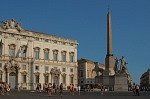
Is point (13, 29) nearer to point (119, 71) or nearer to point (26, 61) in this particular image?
point (26, 61)

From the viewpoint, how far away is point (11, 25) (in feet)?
204

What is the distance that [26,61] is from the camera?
63.1 m

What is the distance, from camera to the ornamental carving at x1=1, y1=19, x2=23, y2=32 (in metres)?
60.9

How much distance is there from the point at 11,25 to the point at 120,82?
930 inches

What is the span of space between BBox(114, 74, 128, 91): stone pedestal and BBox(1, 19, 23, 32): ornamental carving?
74.5 ft

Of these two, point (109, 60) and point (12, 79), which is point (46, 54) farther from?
point (109, 60)

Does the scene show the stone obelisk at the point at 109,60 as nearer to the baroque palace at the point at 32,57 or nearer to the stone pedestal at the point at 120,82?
the stone pedestal at the point at 120,82

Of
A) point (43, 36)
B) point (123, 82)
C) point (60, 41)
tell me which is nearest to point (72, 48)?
point (60, 41)

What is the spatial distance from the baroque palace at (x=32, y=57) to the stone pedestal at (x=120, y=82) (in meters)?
20.1

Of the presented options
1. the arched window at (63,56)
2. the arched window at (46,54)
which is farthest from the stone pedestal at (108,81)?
the arched window at (63,56)

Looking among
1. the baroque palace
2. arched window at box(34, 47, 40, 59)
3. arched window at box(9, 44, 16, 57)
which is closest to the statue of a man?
the baroque palace

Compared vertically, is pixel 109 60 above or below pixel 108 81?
above

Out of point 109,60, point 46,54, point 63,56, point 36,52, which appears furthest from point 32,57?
point 109,60

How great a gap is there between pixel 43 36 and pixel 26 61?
19.3ft
